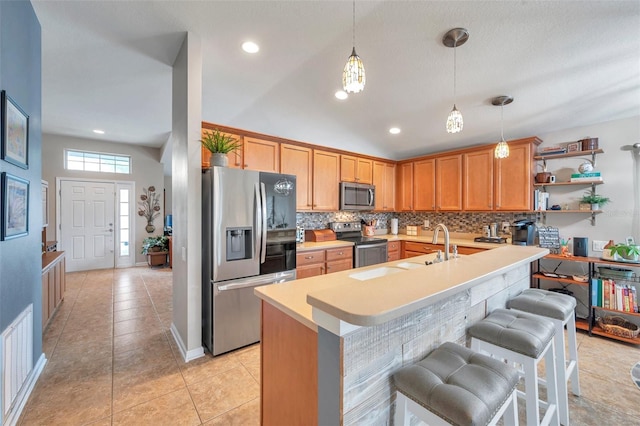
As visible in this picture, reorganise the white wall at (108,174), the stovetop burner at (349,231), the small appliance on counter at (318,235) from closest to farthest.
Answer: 1. the small appliance on counter at (318,235)
2. the stovetop burner at (349,231)
3. the white wall at (108,174)

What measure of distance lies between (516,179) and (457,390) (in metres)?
3.66

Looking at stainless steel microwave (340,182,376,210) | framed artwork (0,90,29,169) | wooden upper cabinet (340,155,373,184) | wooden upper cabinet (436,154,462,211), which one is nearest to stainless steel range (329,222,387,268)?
stainless steel microwave (340,182,376,210)

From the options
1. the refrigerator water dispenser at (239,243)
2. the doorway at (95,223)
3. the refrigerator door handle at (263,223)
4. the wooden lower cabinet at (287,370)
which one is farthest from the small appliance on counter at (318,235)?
the doorway at (95,223)

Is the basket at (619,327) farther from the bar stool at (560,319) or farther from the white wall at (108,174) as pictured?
the white wall at (108,174)

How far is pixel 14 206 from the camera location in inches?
65.1

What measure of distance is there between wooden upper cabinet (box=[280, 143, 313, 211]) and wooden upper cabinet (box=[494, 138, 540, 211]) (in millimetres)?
2735

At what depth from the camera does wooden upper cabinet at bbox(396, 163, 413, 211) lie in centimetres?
491

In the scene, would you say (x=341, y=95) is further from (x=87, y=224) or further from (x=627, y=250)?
(x=87, y=224)

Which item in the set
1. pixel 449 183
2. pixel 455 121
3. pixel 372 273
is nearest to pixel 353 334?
pixel 372 273

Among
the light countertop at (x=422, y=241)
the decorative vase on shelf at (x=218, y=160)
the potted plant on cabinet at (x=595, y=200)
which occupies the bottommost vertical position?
the light countertop at (x=422, y=241)

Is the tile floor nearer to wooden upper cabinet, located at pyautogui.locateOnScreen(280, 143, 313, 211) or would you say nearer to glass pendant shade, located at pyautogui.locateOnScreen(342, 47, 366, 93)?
wooden upper cabinet, located at pyautogui.locateOnScreen(280, 143, 313, 211)

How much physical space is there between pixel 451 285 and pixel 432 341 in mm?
432

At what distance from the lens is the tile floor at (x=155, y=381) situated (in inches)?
68.1

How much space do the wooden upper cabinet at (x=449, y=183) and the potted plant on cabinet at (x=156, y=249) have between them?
237 inches
